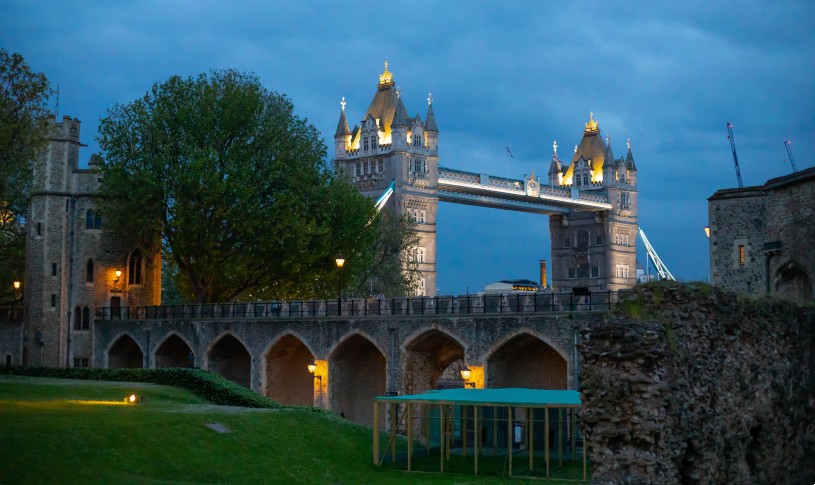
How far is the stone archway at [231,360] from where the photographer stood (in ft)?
156

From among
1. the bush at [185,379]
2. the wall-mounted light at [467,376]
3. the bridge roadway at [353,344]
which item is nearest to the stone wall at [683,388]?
the bridge roadway at [353,344]

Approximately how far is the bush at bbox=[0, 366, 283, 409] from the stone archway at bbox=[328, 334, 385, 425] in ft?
28.7

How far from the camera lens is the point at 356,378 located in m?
44.3

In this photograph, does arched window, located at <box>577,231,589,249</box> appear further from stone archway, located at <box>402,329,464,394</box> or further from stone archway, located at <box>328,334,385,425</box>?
stone archway, located at <box>402,329,464,394</box>

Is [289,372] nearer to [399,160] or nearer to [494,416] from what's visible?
[494,416]

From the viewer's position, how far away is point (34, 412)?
23984mm

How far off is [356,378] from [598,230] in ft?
315

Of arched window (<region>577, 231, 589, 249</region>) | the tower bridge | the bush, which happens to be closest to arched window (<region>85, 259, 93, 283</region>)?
the bush

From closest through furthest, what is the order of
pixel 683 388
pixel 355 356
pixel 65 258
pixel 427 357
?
pixel 683 388
pixel 427 357
pixel 355 356
pixel 65 258

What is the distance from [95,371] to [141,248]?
1614 centimetres

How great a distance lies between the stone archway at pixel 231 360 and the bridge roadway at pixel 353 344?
5 centimetres

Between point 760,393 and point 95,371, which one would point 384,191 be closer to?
point 95,371

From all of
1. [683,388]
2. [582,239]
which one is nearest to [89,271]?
[683,388]

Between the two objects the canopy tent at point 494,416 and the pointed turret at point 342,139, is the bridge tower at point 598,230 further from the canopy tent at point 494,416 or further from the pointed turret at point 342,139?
the canopy tent at point 494,416
